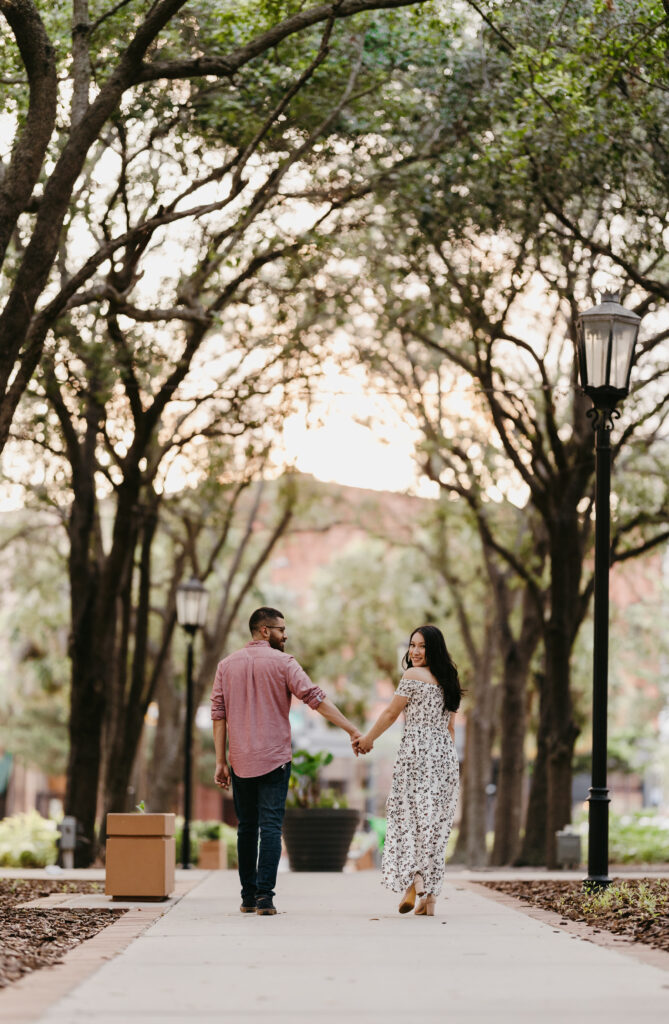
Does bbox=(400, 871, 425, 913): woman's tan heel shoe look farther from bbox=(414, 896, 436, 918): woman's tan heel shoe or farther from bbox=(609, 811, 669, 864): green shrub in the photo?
bbox=(609, 811, 669, 864): green shrub

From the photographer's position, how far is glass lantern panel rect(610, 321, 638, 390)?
11539mm

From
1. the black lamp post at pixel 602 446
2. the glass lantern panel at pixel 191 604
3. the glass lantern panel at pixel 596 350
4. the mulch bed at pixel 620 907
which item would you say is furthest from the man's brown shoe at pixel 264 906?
the glass lantern panel at pixel 191 604

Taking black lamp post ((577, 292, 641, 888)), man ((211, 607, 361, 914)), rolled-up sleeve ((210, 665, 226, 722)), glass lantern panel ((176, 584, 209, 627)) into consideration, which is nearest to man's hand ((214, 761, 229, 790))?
man ((211, 607, 361, 914))

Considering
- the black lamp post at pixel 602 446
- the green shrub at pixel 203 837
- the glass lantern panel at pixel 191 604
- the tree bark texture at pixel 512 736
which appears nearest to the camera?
the black lamp post at pixel 602 446

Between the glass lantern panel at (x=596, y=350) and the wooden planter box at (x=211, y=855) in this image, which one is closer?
the glass lantern panel at (x=596, y=350)

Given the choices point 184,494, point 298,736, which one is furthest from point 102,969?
point 298,736

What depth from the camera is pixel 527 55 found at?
13484 millimetres

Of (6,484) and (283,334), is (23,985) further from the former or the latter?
(6,484)

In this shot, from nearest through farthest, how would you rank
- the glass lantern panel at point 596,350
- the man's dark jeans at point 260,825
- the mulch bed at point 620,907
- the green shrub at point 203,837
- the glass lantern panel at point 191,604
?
the mulch bed at point 620,907
the man's dark jeans at point 260,825
the glass lantern panel at point 596,350
the glass lantern panel at point 191,604
the green shrub at point 203,837

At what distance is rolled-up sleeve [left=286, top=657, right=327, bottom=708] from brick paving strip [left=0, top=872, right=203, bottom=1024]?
1713 millimetres

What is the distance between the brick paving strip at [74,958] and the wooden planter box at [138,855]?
0.12 metres

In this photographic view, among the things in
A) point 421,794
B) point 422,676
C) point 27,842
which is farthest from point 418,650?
point 27,842

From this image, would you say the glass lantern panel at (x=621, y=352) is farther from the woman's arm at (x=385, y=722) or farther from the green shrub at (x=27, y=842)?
the green shrub at (x=27, y=842)

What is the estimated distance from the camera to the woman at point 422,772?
9211mm
